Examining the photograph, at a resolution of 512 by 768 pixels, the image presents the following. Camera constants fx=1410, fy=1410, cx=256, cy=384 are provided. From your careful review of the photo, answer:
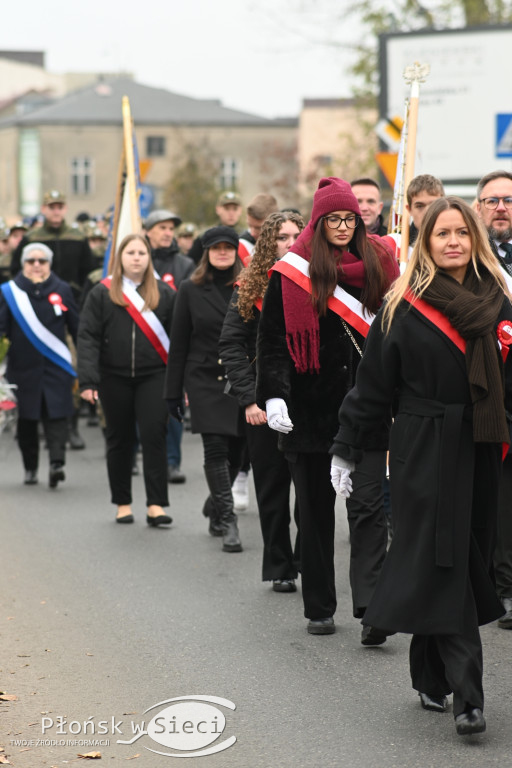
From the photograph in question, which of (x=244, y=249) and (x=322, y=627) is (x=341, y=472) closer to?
(x=322, y=627)

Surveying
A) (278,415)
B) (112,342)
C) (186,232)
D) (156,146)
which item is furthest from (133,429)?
(156,146)

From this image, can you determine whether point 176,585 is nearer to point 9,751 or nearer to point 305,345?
point 305,345

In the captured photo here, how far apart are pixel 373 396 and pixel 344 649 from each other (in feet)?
5.25

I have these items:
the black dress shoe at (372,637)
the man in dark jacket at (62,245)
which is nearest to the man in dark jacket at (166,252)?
the man in dark jacket at (62,245)

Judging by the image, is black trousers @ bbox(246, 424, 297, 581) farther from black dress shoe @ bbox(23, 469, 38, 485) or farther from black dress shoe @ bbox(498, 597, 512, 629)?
black dress shoe @ bbox(23, 469, 38, 485)

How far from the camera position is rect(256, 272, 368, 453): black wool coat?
22.1 feet

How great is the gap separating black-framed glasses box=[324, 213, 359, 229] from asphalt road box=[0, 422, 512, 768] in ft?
6.48

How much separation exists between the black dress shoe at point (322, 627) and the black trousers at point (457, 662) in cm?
141

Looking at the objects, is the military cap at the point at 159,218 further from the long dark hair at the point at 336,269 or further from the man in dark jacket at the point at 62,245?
the long dark hair at the point at 336,269

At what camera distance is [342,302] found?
6.67 metres

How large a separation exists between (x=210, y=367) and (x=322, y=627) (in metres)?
2.97

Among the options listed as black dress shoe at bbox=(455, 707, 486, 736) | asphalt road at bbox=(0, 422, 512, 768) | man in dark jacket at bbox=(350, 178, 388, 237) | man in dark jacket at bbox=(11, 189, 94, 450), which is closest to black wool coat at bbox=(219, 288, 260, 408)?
asphalt road at bbox=(0, 422, 512, 768)

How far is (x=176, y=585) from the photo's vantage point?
8.11m

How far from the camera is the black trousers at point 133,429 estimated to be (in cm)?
1001
